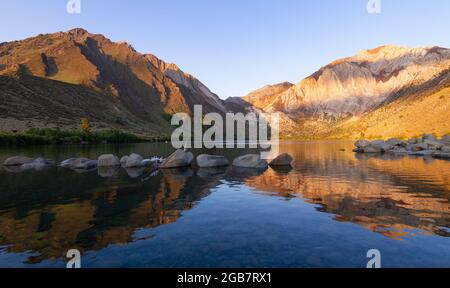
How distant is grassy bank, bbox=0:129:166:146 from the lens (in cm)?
8605

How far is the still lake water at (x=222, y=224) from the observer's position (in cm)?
1080

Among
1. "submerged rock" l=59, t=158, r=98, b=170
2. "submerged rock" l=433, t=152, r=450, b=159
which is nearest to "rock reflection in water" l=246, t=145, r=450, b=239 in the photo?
"submerged rock" l=59, t=158, r=98, b=170

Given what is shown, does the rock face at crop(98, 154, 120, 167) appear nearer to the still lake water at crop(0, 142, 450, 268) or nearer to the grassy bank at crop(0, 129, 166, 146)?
the still lake water at crop(0, 142, 450, 268)

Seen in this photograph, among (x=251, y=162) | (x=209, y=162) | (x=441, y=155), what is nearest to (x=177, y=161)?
(x=209, y=162)

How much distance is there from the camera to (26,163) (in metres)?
41.7

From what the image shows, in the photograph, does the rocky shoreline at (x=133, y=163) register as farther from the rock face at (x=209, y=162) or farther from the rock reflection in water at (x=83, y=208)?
the rock reflection in water at (x=83, y=208)

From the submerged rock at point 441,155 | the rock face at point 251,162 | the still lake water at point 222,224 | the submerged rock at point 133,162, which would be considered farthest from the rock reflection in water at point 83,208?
the submerged rock at point 441,155

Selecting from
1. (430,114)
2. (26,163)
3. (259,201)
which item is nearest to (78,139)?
(26,163)

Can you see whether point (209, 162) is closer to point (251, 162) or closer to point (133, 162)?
point (251, 162)

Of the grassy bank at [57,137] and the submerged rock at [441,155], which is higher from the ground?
the grassy bank at [57,137]

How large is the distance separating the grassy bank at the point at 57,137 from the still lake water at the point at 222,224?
72.7 m
